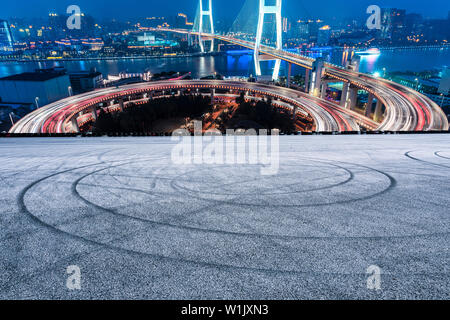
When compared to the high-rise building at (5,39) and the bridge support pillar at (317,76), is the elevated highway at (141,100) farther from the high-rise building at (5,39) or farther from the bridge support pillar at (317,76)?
the high-rise building at (5,39)

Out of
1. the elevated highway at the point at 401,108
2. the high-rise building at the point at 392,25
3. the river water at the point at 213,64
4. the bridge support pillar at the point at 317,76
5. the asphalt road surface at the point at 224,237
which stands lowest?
the elevated highway at the point at 401,108

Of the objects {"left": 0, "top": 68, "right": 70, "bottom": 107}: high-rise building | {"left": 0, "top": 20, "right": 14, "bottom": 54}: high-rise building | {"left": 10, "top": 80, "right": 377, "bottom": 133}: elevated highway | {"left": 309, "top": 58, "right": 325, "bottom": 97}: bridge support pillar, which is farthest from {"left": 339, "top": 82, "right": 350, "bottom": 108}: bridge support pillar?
{"left": 0, "top": 20, "right": 14, "bottom": 54}: high-rise building

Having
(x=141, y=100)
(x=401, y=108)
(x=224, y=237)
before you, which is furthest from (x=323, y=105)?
(x=224, y=237)

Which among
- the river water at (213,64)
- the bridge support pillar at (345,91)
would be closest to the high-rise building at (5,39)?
the river water at (213,64)

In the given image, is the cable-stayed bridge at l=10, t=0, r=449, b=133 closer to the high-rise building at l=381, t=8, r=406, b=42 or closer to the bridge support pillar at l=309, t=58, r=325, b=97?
the bridge support pillar at l=309, t=58, r=325, b=97
